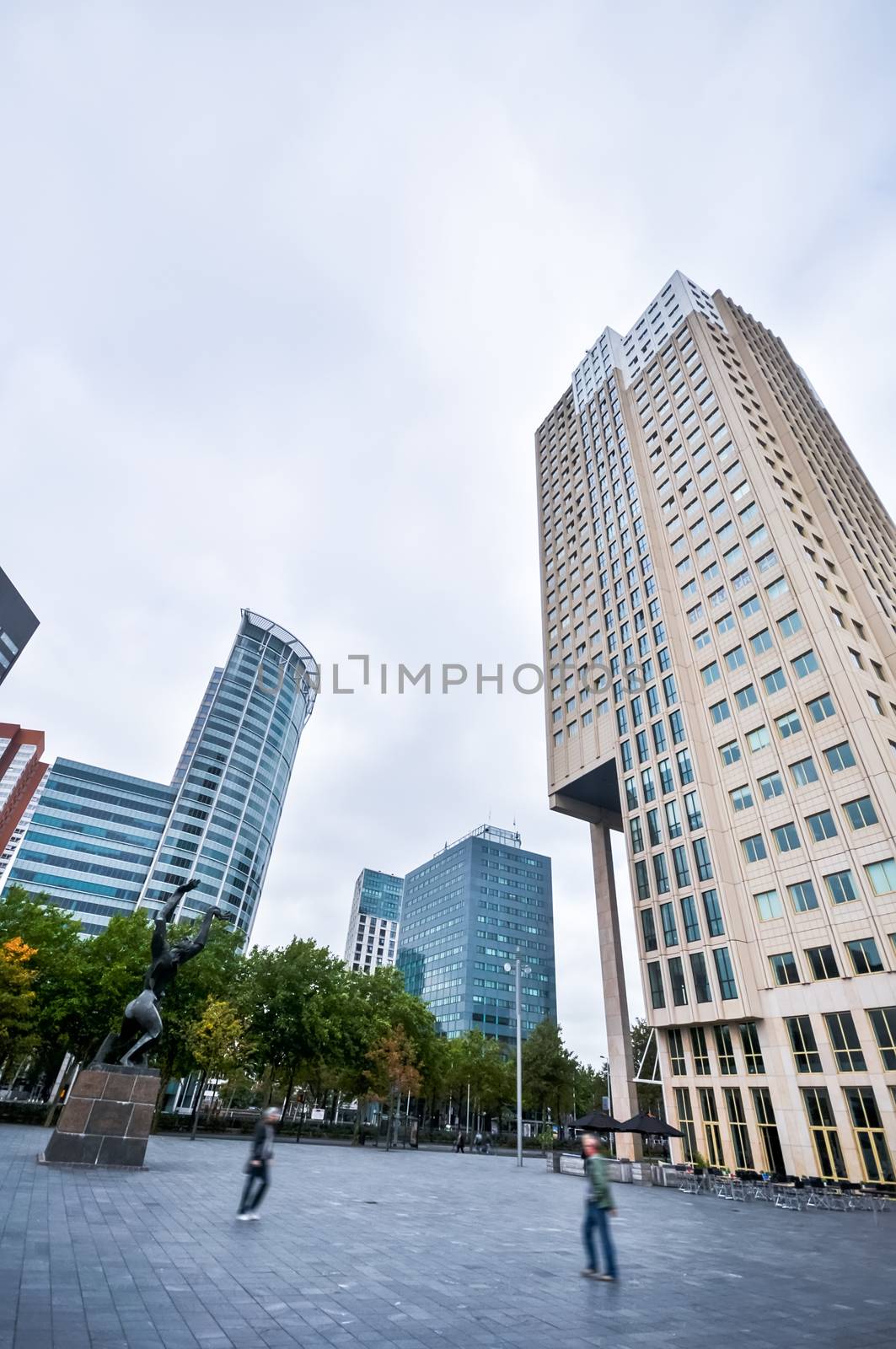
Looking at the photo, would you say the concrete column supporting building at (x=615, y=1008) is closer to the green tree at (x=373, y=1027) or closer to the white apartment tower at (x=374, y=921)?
the green tree at (x=373, y=1027)

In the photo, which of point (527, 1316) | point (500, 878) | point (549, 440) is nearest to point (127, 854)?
point (500, 878)

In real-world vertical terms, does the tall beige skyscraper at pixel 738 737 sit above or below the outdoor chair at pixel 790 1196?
above

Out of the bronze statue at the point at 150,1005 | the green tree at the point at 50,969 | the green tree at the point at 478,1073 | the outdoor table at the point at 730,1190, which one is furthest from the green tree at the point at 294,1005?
the green tree at the point at 478,1073

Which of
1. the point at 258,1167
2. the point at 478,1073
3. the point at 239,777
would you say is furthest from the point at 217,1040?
the point at 239,777

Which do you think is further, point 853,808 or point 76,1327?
point 853,808

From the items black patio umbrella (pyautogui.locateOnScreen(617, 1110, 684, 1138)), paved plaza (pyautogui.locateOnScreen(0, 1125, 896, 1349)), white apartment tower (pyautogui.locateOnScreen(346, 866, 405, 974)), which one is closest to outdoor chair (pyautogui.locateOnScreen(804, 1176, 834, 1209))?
black patio umbrella (pyautogui.locateOnScreen(617, 1110, 684, 1138))

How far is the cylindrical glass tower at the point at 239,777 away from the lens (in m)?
105

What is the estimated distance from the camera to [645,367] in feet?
202

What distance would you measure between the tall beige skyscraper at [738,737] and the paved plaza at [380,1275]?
17.6m

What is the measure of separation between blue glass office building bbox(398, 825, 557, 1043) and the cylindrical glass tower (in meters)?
40.6

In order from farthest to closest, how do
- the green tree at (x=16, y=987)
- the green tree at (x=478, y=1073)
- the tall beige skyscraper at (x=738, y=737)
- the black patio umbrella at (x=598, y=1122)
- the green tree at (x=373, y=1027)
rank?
the green tree at (x=478, y=1073)
the green tree at (x=373, y=1027)
the tall beige skyscraper at (x=738, y=737)
the green tree at (x=16, y=987)
the black patio umbrella at (x=598, y=1122)

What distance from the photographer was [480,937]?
131 meters

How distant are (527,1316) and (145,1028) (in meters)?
12.9

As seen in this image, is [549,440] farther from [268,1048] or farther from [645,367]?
[268,1048]
